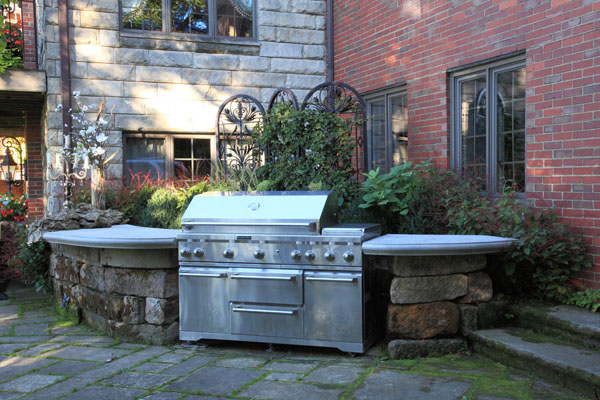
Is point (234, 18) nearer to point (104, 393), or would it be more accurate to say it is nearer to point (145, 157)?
point (145, 157)

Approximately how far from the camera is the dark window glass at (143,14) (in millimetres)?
7977

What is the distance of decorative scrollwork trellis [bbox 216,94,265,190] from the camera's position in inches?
308

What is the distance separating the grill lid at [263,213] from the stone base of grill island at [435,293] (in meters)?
0.50

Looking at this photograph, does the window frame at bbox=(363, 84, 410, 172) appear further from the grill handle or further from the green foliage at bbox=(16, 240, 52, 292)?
the green foliage at bbox=(16, 240, 52, 292)

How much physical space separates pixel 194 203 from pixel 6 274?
388 cm

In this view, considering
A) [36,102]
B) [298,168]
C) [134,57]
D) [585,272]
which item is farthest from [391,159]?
[36,102]

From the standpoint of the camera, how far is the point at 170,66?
320 inches

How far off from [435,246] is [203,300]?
6.48 ft

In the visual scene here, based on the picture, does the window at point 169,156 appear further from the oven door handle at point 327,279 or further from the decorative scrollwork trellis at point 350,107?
the oven door handle at point 327,279

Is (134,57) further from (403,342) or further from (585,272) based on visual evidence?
(585,272)

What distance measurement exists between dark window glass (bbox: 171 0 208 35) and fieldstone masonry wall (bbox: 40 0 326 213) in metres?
0.23

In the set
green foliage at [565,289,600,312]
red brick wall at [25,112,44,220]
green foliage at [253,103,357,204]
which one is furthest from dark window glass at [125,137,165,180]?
green foliage at [565,289,600,312]

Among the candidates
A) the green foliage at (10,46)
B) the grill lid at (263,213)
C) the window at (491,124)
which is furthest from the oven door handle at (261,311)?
the green foliage at (10,46)

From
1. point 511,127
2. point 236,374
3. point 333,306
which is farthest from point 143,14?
point 236,374
